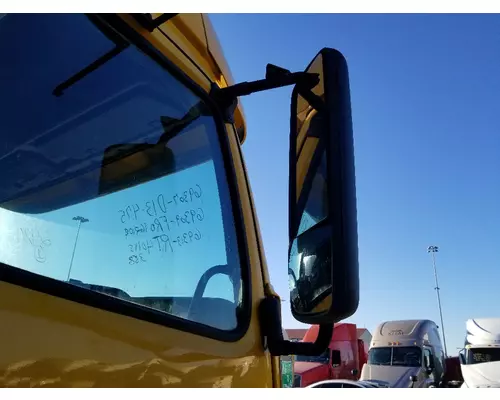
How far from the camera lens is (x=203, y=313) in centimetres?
151

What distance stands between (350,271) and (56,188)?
907 millimetres

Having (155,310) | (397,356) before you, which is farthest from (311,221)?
(397,356)

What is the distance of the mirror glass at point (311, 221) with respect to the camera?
4.63 ft

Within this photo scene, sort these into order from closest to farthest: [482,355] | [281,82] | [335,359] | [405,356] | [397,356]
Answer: [281,82], [482,355], [405,356], [397,356], [335,359]

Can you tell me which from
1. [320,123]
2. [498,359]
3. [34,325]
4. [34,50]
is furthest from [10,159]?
[498,359]

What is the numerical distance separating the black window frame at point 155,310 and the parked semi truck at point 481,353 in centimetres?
1309

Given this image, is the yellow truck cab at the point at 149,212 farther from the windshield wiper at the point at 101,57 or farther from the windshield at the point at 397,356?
the windshield at the point at 397,356

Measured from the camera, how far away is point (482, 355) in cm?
1422

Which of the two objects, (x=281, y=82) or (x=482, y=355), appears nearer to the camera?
(x=281, y=82)

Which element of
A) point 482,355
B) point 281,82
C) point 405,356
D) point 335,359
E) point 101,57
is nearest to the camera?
point 101,57

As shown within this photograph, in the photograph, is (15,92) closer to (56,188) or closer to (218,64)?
(56,188)

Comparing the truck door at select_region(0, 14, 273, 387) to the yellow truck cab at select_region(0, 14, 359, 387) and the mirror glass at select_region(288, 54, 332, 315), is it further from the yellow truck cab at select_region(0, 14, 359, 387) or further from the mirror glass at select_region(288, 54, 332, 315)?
the mirror glass at select_region(288, 54, 332, 315)

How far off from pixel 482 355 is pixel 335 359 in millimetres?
5467

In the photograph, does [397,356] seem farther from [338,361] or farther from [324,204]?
[324,204]
